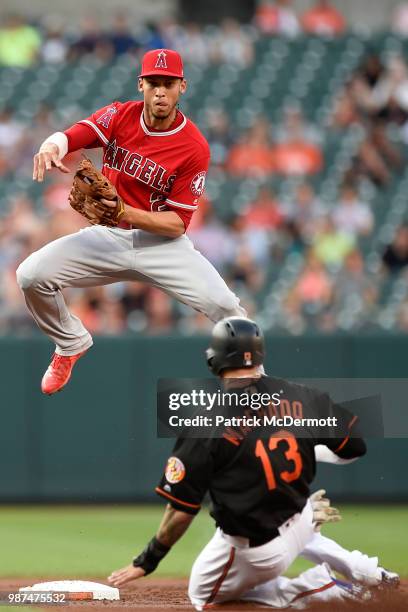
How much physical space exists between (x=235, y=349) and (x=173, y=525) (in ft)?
2.73

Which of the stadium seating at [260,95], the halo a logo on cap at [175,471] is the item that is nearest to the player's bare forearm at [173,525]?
Result: the halo a logo on cap at [175,471]

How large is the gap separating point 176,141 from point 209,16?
12.2 meters

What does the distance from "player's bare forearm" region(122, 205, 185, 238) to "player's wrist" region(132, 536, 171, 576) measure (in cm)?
150

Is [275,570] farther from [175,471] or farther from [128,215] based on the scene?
[128,215]

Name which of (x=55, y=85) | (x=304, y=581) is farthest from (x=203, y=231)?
(x=304, y=581)

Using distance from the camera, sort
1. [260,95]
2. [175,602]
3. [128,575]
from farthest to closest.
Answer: [260,95] < [175,602] < [128,575]

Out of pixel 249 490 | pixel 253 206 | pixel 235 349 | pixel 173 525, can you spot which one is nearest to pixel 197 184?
pixel 235 349

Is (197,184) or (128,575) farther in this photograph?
(197,184)

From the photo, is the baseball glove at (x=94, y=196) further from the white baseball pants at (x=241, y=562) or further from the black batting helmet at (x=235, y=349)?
the white baseball pants at (x=241, y=562)

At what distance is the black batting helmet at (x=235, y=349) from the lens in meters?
5.14

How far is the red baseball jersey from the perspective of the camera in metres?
5.86

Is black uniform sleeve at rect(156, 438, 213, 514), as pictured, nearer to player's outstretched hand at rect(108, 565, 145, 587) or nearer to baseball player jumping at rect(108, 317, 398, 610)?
baseball player jumping at rect(108, 317, 398, 610)

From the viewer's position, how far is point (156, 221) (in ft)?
19.2

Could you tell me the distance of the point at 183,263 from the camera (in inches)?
238
